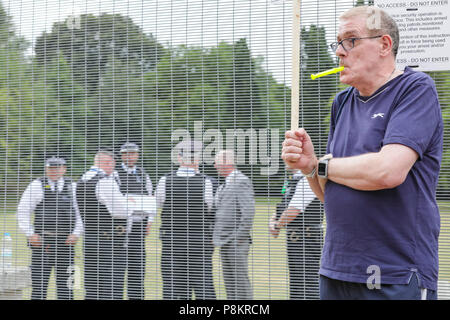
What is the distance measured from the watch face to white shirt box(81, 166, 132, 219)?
2.61 metres

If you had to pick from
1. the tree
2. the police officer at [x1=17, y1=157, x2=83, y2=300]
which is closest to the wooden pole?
the tree

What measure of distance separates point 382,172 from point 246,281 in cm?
240

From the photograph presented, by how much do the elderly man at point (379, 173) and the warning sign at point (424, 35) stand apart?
4.88 feet

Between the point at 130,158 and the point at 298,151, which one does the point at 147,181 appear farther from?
the point at 298,151

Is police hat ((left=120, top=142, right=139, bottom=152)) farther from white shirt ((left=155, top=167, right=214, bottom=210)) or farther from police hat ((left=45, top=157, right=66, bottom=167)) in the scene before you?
police hat ((left=45, top=157, right=66, bottom=167))

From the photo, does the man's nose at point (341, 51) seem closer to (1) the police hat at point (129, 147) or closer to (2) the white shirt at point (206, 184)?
(2) the white shirt at point (206, 184)

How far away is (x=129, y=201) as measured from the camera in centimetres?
432

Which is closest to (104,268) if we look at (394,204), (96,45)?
(96,45)

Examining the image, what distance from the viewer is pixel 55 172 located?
444 centimetres

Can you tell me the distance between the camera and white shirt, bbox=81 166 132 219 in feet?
14.1

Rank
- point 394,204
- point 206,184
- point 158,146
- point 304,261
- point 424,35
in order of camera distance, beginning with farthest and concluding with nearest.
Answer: point 158,146 → point 206,184 → point 304,261 → point 424,35 → point 394,204

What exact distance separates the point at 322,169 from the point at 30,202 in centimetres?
337

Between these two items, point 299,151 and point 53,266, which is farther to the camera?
point 53,266
